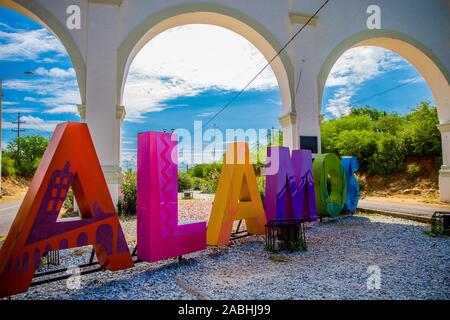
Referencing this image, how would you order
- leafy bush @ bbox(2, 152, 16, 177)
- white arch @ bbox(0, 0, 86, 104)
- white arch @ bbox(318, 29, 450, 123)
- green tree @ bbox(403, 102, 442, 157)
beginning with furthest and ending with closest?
leafy bush @ bbox(2, 152, 16, 177) → green tree @ bbox(403, 102, 442, 157) → white arch @ bbox(318, 29, 450, 123) → white arch @ bbox(0, 0, 86, 104)

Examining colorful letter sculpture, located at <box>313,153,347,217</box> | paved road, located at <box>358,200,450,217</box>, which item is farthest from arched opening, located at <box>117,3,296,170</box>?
paved road, located at <box>358,200,450,217</box>

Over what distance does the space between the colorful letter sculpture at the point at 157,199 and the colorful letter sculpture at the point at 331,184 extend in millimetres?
4305

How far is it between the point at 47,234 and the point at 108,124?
15.5 feet

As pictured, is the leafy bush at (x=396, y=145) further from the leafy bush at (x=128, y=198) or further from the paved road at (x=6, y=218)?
the paved road at (x=6, y=218)

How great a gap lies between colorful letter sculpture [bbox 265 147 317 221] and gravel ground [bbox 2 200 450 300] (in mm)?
657

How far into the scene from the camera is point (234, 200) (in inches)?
192

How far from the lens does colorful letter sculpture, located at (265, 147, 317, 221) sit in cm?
546

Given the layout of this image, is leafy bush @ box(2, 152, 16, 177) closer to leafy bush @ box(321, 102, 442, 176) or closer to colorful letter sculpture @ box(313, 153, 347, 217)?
leafy bush @ box(321, 102, 442, 176)

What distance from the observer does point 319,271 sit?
3777mm

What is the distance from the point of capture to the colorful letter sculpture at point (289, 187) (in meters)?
5.46

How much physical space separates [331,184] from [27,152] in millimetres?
34680

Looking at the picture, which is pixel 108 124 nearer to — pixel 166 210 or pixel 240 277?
pixel 166 210

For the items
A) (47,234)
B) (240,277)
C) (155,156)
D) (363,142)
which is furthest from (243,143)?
(363,142)

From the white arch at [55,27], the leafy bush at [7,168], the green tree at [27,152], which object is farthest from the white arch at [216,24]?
the green tree at [27,152]
